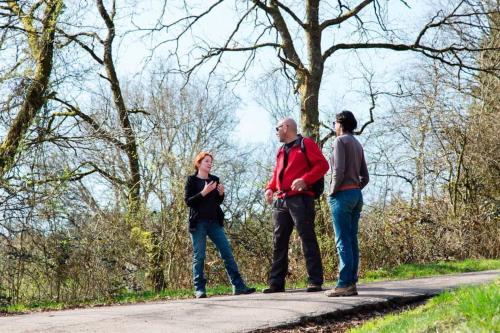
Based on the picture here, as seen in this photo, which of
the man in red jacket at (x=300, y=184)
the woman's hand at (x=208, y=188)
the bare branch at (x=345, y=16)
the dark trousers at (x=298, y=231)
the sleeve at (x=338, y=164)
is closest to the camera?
the sleeve at (x=338, y=164)

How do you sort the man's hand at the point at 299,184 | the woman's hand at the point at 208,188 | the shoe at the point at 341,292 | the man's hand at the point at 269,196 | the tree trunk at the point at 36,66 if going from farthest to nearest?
the tree trunk at the point at 36,66 → the woman's hand at the point at 208,188 → the man's hand at the point at 269,196 → the man's hand at the point at 299,184 → the shoe at the point at 341,292

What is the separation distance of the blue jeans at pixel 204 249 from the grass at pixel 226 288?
3.28 feet

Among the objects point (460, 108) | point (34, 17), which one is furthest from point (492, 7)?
point (34, 17)

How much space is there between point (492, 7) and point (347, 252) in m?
17.5

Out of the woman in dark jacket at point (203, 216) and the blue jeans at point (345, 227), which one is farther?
the woman in dark jacket at point (203, 216)

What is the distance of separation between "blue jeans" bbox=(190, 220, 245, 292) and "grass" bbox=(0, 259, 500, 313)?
3.28 feet

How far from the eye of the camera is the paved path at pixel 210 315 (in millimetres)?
6254

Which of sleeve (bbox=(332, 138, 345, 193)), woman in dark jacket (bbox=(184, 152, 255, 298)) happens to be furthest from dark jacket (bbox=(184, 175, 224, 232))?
sleeve (bbox=(332, 138, 345, 193))

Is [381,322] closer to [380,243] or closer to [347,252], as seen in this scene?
[347,252]

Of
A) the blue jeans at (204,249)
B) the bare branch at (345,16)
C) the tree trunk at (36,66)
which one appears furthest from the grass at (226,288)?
the bare branch at (345,16)

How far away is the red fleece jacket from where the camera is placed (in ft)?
29.2

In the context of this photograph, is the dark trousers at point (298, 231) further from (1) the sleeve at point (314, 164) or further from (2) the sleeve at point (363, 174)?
(2) the sleeve at point (363, 174)

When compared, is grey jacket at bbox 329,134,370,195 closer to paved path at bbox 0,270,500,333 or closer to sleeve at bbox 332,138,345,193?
sleeve at bbox 332,138,345,193

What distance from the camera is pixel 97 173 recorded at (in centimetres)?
1655
